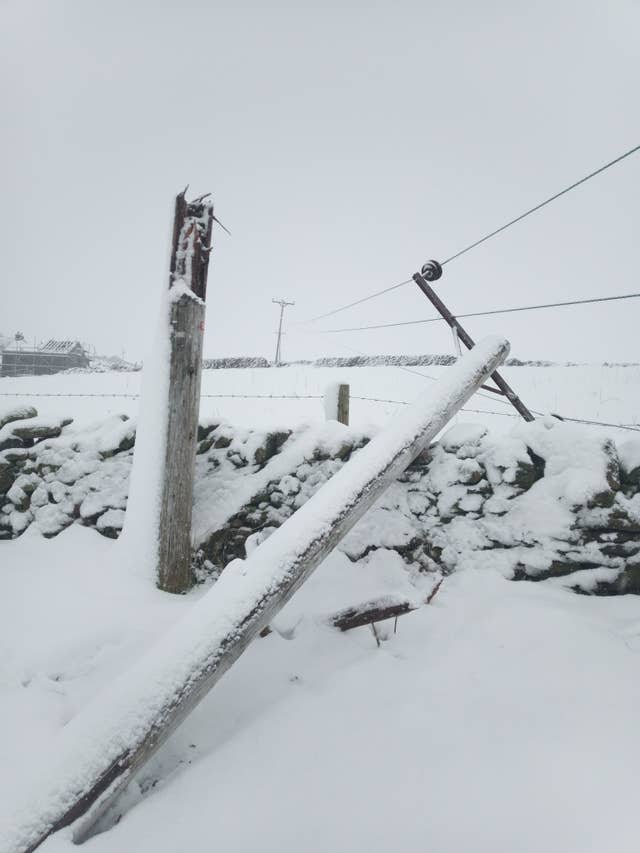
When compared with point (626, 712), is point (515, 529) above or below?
above

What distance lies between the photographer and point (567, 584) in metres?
2.63

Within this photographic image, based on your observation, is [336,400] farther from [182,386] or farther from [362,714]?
[362,714]

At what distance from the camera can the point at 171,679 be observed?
1.59m

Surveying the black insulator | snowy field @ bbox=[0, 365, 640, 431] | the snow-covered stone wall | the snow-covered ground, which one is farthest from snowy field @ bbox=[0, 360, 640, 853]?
snowy field @ bbox=[0, 365, 640, 431]

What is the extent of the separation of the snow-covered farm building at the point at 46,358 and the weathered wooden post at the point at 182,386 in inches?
1631

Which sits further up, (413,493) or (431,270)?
(431,270)

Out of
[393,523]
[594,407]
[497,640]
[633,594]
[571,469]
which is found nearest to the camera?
[497,640]

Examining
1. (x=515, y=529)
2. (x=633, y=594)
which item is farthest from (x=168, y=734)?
(x=633, y=594)

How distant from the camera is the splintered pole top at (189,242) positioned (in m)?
2.98

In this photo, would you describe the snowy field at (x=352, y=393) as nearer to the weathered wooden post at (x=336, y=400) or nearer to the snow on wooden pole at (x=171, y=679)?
the weathered wooden post at (x=336, y=400)

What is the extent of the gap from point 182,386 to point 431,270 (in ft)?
8.75

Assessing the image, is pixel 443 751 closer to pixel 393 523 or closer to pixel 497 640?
pixel 497 640

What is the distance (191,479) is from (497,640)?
2.10 metres

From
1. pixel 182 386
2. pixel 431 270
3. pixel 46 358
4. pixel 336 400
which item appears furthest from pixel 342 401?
pixel 46 358
